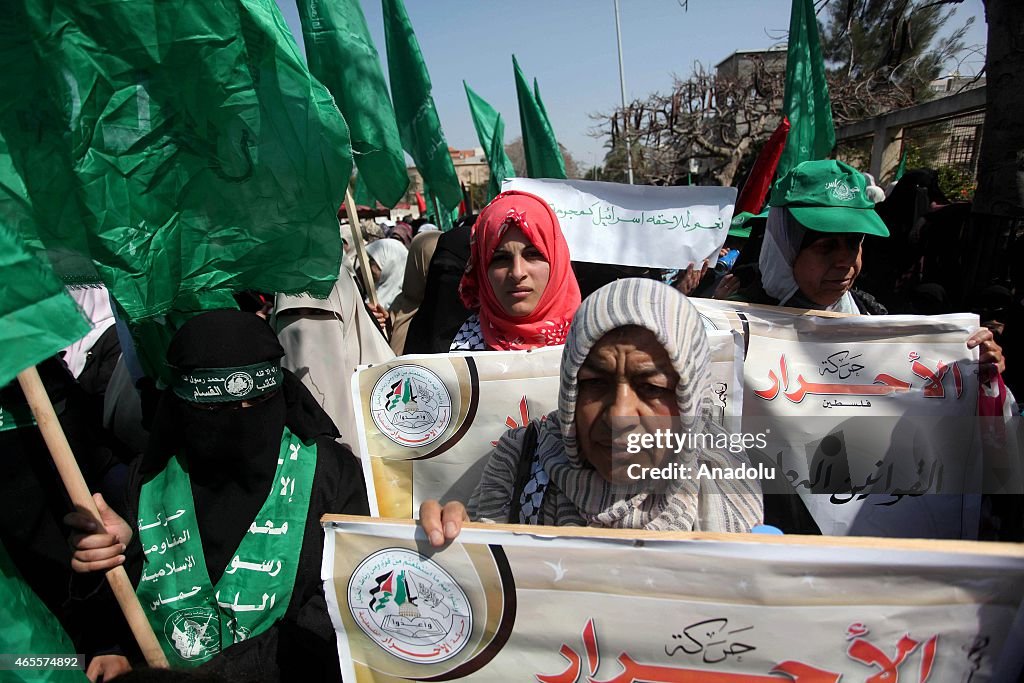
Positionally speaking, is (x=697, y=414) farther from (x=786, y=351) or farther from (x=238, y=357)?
(x=238, y=357)

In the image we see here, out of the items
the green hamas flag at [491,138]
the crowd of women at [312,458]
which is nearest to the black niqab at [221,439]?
the crowd of women at [312,458]

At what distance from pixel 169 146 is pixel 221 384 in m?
0.70

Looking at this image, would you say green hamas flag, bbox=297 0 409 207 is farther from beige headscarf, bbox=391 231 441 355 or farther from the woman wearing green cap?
the woman wearing green cap

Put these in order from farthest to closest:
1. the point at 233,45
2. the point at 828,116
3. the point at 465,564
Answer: the point at 828,116, the point at 233,45, the point at 465,564

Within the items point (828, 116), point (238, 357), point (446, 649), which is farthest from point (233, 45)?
point (828, 116)

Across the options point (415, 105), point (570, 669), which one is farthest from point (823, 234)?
point (415, 105)

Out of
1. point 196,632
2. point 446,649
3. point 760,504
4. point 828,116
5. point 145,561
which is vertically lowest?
point 196,632

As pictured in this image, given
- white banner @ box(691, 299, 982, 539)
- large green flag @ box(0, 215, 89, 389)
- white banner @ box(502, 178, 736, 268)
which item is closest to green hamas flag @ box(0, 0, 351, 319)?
large green flag @ box(0, 215, 89, 389)

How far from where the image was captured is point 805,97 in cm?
503

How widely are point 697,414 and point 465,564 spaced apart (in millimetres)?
540

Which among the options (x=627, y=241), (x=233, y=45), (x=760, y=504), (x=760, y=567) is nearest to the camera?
(x=760, y=567)

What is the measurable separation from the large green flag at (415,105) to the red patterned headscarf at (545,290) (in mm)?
2983

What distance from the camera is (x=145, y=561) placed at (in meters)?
1.73

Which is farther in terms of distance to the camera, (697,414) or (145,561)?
(145,561)
